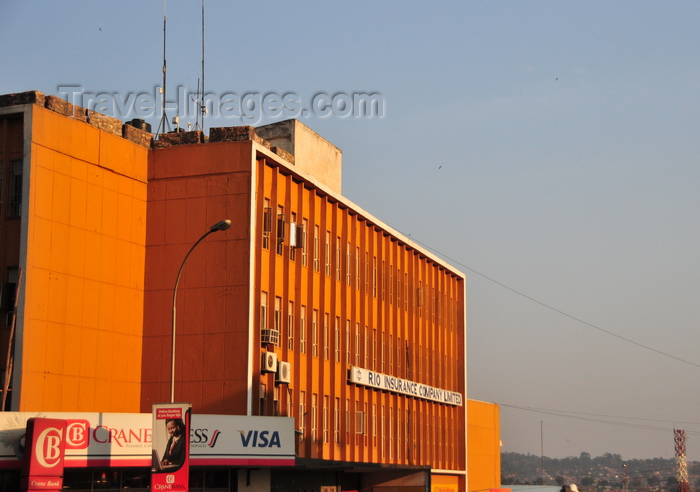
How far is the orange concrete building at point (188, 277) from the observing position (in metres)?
29.9

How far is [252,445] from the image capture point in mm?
29625

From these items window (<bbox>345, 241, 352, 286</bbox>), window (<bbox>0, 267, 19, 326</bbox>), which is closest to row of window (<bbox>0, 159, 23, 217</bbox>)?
window (<bbox>0, 267, 19, 326</bbox>)

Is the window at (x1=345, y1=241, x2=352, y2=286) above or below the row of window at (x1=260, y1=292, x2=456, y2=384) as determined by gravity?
above

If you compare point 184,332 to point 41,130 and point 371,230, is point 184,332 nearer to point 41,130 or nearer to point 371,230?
point 41,130

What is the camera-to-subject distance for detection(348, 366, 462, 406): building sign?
1671 inches

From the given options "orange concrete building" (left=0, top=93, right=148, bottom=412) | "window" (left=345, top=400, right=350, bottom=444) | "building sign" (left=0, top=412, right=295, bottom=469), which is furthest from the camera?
"window" (left=345, top=400, right=350, bottom=444)

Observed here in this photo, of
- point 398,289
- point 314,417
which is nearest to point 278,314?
point 314,417

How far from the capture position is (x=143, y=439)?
27.8 m

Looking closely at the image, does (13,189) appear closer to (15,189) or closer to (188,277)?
(15,189)

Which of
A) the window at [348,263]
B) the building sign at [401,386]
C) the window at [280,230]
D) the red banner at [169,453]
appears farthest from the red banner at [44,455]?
the window at [348,263]

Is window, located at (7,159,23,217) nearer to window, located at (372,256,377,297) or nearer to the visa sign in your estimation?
the visa sign

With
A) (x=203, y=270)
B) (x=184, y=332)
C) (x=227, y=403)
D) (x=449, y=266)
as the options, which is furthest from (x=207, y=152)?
(x=449, y=266)

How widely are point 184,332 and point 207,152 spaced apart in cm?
654

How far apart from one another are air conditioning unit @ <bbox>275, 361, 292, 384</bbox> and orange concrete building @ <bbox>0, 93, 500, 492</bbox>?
0.30 feet
